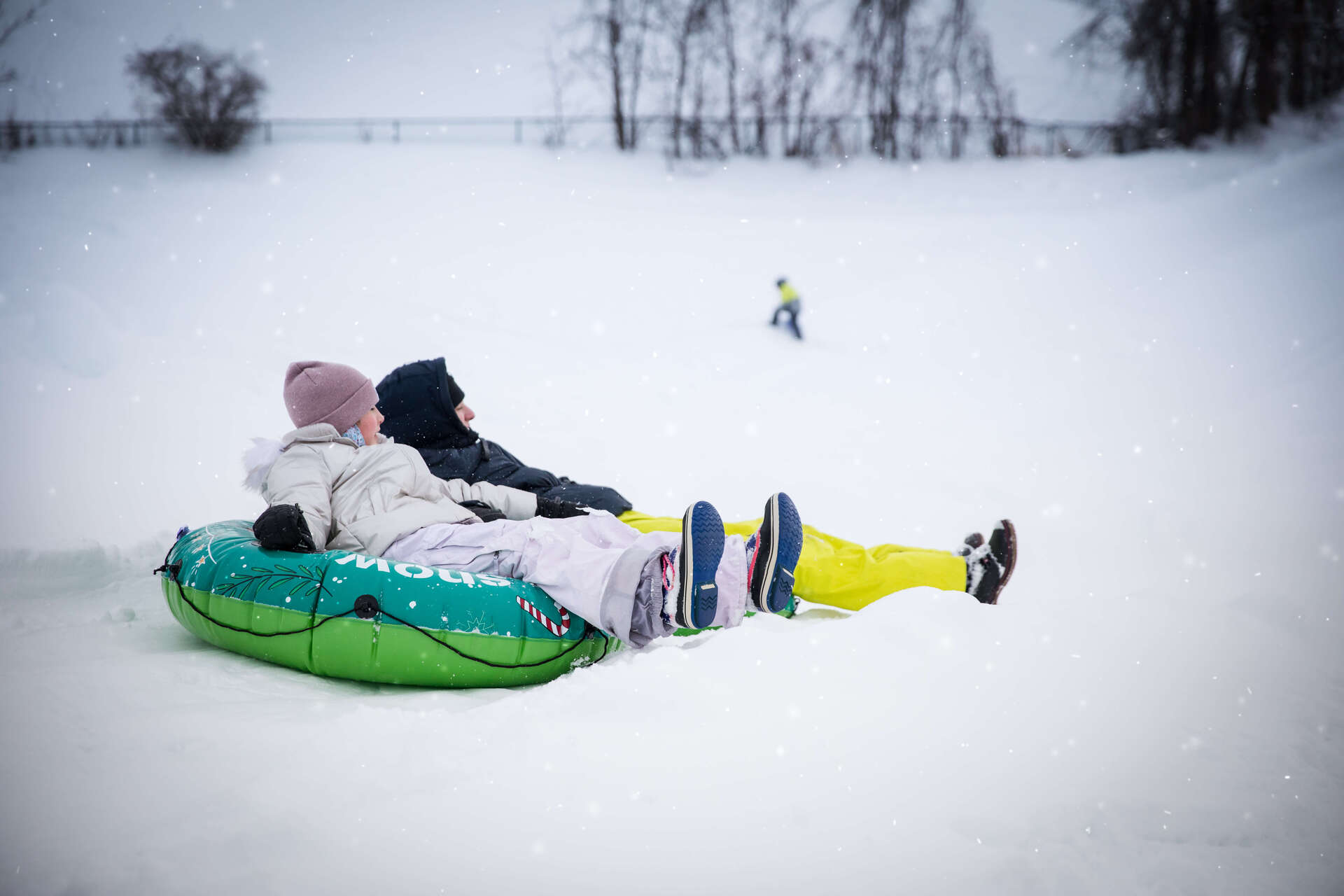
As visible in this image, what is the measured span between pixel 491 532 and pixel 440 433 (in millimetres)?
1178

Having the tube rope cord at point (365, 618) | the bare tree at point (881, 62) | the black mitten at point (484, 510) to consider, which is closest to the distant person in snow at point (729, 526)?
the black mitten at point (484, 510)

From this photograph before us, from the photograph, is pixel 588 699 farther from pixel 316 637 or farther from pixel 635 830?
pixel 316 637

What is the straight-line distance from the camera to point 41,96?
10961 mm

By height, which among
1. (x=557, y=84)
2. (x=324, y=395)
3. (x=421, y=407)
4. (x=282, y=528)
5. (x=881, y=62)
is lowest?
(x=282, y=528)

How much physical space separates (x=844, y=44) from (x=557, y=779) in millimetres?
13932

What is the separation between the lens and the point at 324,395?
2605mm

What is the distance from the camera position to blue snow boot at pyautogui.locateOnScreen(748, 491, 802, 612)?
2111mm

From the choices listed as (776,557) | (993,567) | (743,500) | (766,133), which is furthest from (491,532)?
(766,133)

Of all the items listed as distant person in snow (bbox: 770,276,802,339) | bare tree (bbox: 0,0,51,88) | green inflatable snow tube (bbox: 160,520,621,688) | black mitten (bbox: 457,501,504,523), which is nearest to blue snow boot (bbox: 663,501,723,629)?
green inflatable snow tube (bbox: 160,520,621,688)

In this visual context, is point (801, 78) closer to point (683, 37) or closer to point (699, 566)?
point (683, 37)

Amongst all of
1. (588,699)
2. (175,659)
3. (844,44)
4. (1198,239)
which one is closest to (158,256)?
(175,659)

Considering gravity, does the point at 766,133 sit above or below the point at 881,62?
below

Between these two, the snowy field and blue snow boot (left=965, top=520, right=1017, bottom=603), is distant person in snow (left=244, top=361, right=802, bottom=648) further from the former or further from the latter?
blue snow boot (left=965, top=520, right=1017, bottom=603)

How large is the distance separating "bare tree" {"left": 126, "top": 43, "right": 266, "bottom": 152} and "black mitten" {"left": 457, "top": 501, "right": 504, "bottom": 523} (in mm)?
11583
